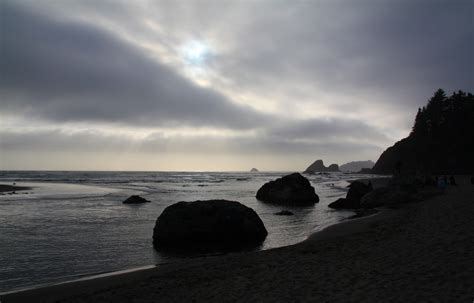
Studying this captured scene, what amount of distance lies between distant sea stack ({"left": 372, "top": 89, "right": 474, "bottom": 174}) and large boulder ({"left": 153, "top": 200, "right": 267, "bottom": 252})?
70.7 m

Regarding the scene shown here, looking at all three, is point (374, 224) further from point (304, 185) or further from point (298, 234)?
point (304, 185)

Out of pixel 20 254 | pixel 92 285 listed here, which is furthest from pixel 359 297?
pixel 20 254

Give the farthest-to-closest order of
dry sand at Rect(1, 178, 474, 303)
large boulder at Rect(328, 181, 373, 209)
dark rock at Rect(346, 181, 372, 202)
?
dark rock at Rect(346, 181, 372, 202)
large boulder at Rect(328, 181, 373, 209)
dry sand at Rect(1, 178, 474, 303)

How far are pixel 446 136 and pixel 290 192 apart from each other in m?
64.3

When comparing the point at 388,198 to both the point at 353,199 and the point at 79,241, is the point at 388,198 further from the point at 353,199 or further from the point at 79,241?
the point at 79,241

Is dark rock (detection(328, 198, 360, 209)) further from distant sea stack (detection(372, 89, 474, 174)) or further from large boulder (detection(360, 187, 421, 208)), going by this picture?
distant sea stack (detection(372, 89, 474, 174))

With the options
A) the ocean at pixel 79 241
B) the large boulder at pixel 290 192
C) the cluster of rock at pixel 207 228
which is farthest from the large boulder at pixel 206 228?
the large boulder at pixel 290 192

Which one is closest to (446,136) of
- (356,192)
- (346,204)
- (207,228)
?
(356,192)

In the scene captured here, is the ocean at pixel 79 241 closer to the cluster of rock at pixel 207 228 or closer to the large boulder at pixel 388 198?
the cluster of rock at pixel 207 228

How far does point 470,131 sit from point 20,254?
90.0m

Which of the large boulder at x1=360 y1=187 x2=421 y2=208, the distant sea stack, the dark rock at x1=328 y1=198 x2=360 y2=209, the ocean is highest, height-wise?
the distant sea stack

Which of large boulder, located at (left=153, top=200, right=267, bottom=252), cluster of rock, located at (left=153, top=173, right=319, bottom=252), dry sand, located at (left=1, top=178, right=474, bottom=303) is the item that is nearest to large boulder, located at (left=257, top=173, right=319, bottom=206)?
cluster of rock, located at (left=153, top=173, right=319, bottom=252)

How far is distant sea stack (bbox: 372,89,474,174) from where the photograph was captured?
7850 cm

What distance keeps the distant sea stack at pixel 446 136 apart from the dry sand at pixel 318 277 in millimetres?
72915
